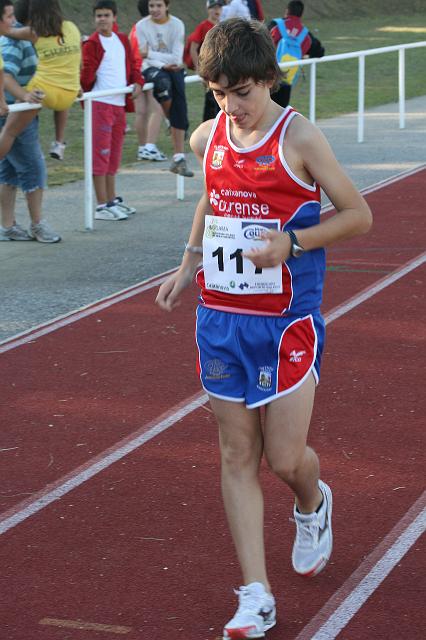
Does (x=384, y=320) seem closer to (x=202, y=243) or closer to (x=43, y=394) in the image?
(x=43, y=394)

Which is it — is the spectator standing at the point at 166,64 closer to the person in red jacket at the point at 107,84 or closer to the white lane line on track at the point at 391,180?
the person in red jacket at the point at 107,84

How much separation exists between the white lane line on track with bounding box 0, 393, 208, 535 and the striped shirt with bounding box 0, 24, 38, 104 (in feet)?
14.2

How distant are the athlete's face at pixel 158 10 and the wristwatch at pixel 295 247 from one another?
32.0 ft

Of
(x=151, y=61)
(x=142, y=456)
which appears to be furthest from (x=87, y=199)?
(x=142, y=456)

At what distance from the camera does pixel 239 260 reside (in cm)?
389

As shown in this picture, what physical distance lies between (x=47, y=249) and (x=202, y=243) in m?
6.41

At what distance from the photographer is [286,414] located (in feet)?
12.8

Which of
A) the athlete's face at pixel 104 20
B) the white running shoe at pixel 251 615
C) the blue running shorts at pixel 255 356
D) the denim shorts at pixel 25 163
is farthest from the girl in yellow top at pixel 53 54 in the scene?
the white running shoe at pixel 251 615

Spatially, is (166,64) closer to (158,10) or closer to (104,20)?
(158,10)

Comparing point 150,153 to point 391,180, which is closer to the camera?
point 391,180

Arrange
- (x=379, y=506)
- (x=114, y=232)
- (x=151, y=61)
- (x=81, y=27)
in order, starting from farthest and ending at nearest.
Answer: (x=81, y=27), (x=151, y=61), (x=114, y=232), (x=379, y=506)

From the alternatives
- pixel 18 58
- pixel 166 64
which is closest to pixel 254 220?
pixel 18 58

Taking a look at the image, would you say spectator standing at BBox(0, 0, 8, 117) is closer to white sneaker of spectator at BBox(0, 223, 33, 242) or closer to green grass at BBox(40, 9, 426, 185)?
white sneaker of spectator at BBox(0, 223, 33, 242)

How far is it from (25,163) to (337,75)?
18258mm
